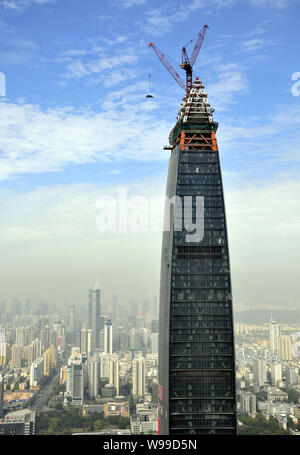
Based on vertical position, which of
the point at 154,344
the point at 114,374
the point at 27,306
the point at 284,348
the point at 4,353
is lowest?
the point at 114,374

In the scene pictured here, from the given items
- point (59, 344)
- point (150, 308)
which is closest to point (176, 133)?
point (150, 308)

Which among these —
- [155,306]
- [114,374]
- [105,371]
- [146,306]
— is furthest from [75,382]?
[155,306]

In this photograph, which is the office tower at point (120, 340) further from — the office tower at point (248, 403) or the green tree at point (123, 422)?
the office tower at point (248, 403)

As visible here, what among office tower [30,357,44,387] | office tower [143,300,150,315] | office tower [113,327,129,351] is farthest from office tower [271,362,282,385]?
office tower [30,357,44,387]

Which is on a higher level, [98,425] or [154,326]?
[154,326]

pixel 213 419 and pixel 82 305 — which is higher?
pixel 82 305

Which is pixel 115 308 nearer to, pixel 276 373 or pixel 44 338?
pixel 44 338
